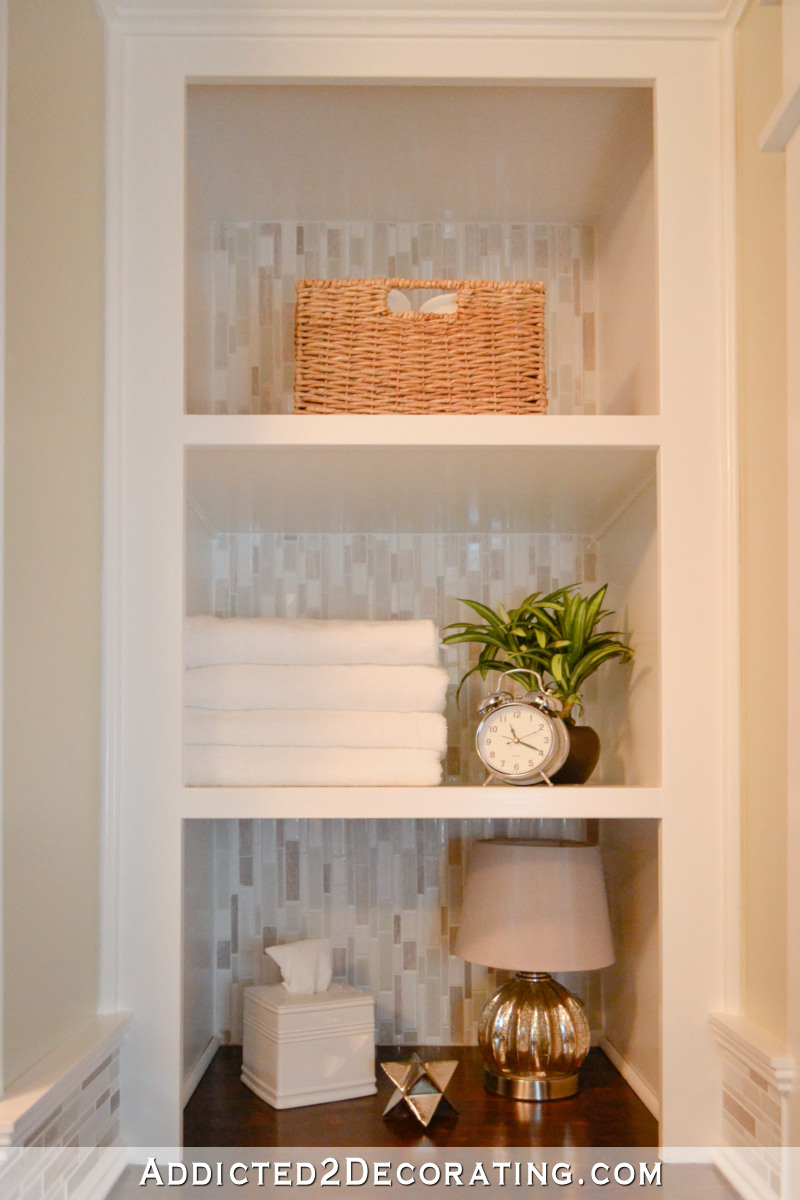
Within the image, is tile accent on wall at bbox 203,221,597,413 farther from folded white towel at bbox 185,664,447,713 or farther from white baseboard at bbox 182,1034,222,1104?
white baseboard at bbox 182,1034,222,1104

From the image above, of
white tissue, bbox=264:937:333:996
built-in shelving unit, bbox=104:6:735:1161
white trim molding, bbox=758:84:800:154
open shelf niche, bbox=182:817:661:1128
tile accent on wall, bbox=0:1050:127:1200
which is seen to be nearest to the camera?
tile accent on wall, bbox=0:1050:127:1200

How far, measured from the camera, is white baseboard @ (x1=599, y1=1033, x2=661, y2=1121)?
4.48 feet

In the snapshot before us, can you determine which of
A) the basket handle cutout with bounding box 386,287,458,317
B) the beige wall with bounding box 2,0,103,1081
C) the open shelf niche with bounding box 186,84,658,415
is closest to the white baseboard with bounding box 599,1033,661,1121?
the beige wall with bounding box 2,0,103,1081

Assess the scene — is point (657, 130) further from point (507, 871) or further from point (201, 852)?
point (201, 852)

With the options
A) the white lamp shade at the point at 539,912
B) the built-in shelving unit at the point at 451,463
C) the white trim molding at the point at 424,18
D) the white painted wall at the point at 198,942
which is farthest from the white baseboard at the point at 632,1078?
the white trim molding at the point at 424,18

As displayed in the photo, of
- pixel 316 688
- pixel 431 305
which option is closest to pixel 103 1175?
pixel 316 688

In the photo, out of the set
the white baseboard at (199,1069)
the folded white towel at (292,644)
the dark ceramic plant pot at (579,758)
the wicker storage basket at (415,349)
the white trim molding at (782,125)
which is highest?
the white trim molding at (782,125)

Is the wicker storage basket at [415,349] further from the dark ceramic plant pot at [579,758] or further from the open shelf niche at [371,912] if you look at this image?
the open shelf niche at [371,912]

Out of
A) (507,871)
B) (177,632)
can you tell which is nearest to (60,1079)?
(177,632)

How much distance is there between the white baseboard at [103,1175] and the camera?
1097mm

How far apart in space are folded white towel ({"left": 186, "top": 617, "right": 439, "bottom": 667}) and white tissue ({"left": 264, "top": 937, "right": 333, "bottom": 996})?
41 cm

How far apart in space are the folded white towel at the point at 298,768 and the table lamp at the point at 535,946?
0.63 ft

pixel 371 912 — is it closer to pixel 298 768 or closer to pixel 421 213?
pixel 298 768

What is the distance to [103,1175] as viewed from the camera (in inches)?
45.1
